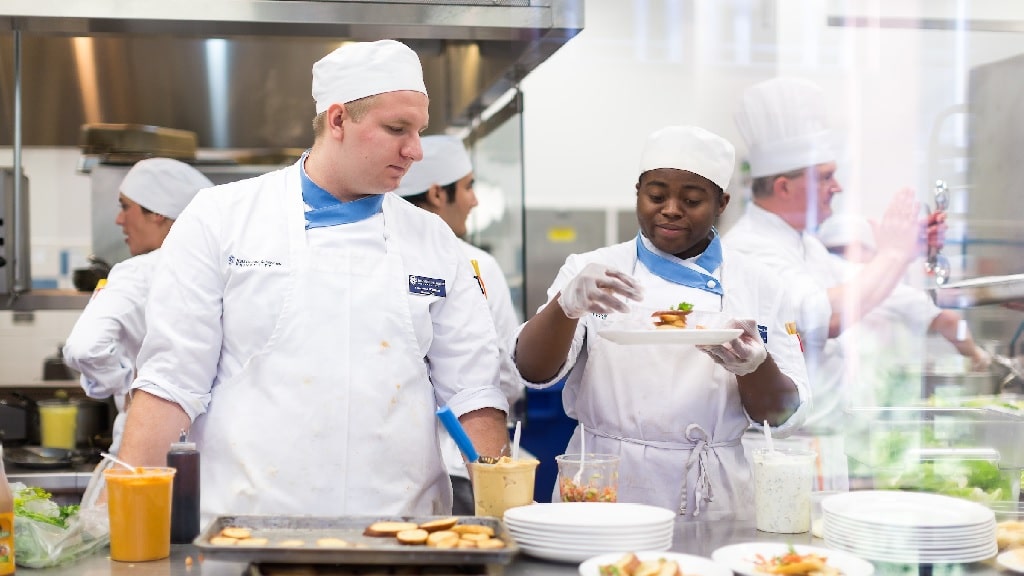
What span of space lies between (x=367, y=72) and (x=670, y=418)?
1.03m

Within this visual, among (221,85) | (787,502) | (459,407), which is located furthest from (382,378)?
(221,85)

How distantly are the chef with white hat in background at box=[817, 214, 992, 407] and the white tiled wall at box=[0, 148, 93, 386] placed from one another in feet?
13.0

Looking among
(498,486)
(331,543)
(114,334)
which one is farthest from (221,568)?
(114,334)

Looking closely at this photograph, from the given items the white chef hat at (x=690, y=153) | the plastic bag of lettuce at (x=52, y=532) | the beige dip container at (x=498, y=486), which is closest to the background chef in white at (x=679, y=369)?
the white chef hat at (x=690, y=153)

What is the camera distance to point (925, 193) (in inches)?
137

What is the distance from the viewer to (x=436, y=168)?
3797mm

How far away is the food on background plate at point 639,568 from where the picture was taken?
4.93ft

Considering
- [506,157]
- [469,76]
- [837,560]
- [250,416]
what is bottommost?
[837,560]

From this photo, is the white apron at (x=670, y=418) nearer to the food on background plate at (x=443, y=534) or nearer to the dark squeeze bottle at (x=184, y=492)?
the food on background plate at (x=443, y=534)

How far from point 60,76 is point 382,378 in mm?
3807

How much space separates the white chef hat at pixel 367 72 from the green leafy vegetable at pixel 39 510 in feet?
3.08

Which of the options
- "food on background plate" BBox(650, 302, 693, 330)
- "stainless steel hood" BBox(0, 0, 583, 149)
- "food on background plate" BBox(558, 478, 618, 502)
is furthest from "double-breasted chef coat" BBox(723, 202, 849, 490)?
"food on background plate" BBox(558, 478, 618, 502)

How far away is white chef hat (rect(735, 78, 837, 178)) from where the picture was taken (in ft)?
11.7

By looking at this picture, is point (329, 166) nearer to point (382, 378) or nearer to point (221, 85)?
point (382, 378)
